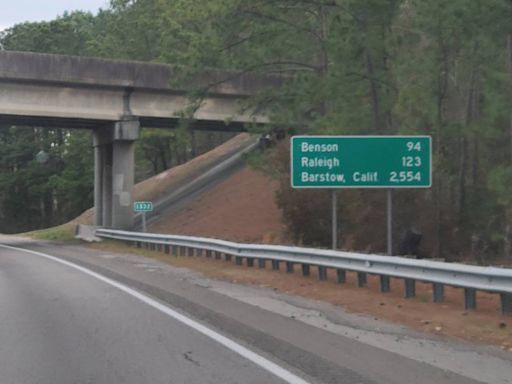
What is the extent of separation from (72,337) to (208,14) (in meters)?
25.4

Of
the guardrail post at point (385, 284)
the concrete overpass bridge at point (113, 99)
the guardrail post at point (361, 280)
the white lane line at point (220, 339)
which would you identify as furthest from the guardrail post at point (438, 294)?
the concrete overpass bridge at point (113, 99)

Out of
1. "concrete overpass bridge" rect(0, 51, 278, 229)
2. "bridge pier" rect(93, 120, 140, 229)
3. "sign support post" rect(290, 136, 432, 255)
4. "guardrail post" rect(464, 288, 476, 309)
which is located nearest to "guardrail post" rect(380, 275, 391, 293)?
"guardrail post" rect(464, 288, 476, 309)

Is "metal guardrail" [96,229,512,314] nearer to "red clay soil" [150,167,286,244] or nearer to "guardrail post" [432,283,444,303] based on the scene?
"guardrail post" [432,283,444,303]

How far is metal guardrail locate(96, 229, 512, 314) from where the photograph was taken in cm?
1188

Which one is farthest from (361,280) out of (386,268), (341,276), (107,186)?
(107,186)

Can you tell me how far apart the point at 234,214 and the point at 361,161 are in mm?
23063

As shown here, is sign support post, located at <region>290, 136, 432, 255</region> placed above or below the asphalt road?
above

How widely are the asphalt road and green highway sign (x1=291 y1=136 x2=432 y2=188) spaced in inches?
152

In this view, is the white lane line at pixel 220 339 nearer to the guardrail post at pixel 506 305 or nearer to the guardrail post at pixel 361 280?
the guardrail post at pixel 361 280

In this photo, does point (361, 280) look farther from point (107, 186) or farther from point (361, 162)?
point (107, 186)

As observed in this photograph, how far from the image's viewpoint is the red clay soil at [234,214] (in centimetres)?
3806

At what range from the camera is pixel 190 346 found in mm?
10188

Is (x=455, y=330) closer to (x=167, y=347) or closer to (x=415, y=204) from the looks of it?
(x=167, y=347)

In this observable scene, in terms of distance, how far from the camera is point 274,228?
37.4m
